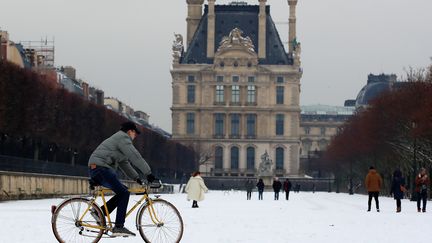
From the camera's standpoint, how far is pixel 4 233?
19.9 metres

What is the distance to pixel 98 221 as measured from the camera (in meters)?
16.4

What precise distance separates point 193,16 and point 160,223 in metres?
163

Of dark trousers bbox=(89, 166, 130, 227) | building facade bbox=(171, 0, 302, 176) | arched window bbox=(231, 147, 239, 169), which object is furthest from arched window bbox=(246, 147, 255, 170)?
dark trousers bbox=(89, 166, 130, 227)

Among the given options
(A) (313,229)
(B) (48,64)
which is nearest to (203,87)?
(B) (48,64)

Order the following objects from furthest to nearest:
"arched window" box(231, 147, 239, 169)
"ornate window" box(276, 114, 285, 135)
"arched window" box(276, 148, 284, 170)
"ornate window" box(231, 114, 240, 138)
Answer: "ornate window" box(231, 114, 240, 138) → "ornate window" box(276, 114, 285, 135) → "arched window" box(231, 147, 239, 169) → "arched window" box(276, 148, 284, 170)

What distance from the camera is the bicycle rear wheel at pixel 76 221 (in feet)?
53.3

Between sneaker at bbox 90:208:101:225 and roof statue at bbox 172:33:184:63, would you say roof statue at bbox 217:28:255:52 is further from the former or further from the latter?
sneaker at bbox 90:208:101:225

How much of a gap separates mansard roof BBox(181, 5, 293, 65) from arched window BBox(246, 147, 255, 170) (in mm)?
13533

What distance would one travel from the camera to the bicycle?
1627 cm

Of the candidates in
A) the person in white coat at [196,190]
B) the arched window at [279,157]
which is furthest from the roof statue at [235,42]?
the person in white coat at [196,190]

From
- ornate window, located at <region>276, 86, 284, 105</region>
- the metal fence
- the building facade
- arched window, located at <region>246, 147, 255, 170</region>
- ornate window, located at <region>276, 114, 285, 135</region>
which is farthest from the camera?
ornate window, located at <region>276, 114, 285, 135</region>

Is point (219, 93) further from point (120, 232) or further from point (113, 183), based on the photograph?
point (120, 232)

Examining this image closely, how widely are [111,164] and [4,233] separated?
13.7 ft

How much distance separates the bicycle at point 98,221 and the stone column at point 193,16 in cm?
16107
